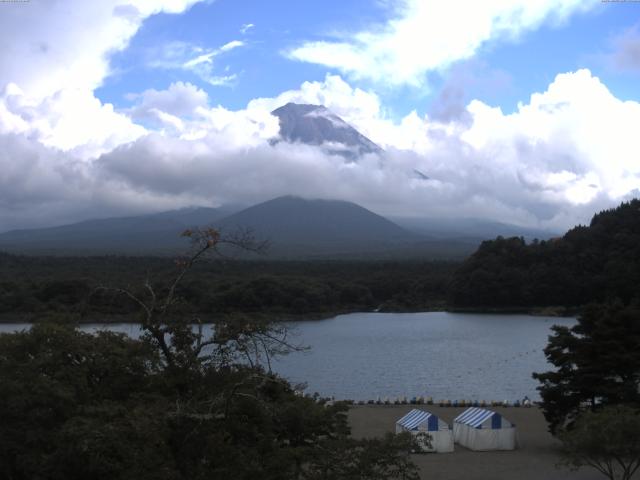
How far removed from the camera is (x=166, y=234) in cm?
12012

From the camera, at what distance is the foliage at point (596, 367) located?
12766mm

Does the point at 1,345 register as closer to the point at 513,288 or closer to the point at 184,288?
the point at 184,288

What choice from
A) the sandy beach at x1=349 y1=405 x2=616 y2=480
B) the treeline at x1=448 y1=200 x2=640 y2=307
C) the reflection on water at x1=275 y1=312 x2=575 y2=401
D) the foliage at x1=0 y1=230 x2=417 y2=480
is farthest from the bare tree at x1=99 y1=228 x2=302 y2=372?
the treeline at x1=448 y1=200 x2=640 y2=307

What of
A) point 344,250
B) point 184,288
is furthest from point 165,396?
point 344,250

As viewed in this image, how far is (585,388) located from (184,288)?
86.6ft

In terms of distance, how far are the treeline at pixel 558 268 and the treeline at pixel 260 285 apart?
127 inches

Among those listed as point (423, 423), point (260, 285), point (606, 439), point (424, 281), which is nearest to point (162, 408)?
point (606, 439)

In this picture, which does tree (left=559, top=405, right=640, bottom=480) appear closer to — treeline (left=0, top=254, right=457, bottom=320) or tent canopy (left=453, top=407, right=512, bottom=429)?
tent canopy (left=453, top=407, right=512, bottom=429)

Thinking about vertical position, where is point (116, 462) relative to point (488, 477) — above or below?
above

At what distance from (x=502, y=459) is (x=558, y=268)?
1494 inches

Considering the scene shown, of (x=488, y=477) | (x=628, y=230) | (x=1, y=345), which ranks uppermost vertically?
(x=628, y=230)

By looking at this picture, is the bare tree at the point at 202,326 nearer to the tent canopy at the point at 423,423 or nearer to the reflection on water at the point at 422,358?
the tent canopy at the point at 423,423

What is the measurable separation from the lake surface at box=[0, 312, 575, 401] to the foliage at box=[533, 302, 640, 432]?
19.9ft

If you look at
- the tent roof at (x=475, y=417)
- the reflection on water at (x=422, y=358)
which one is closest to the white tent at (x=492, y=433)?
the tent roof at (x=475, y=417)
